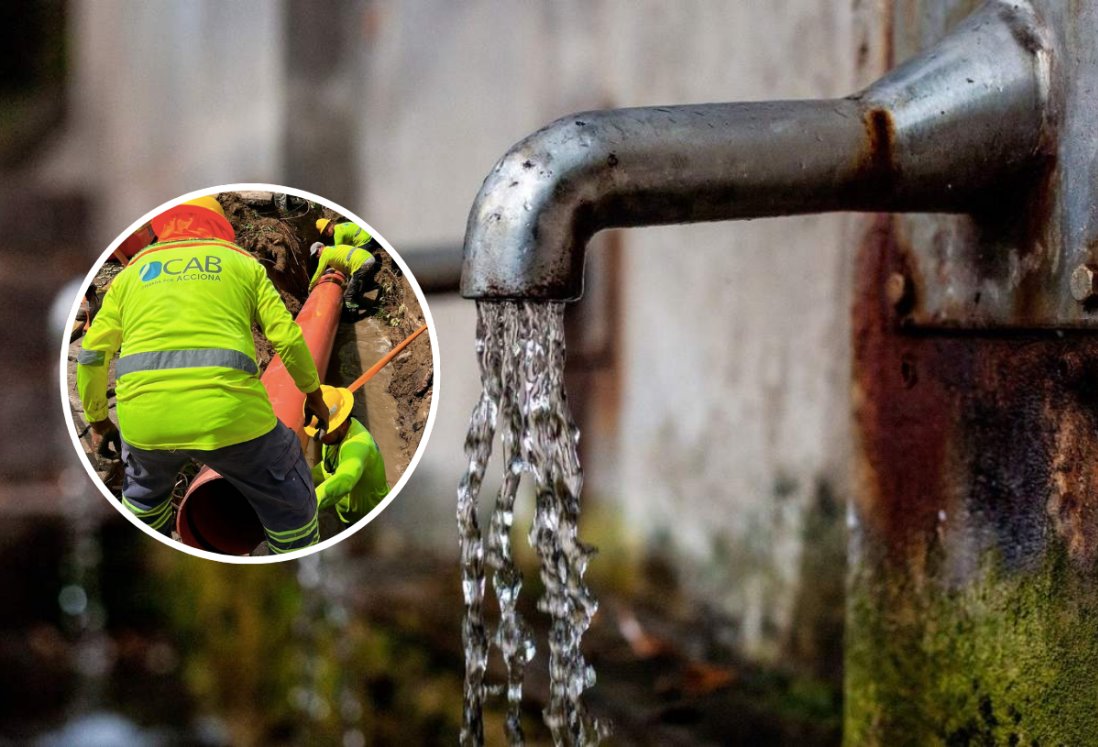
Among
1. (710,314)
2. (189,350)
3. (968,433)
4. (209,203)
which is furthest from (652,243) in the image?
(189,350)

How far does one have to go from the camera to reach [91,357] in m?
1.15

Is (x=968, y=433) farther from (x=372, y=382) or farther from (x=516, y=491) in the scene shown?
(x=372, y=382)

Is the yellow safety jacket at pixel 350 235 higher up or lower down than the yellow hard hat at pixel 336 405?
higher up

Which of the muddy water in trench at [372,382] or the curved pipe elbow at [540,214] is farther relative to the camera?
the muddy water in trench at [372,382]

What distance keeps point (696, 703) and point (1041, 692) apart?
0.69 m

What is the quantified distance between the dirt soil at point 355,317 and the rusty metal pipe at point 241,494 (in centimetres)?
1

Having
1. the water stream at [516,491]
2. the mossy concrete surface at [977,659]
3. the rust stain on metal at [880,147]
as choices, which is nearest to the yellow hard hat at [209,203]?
the water stream at [516,491]

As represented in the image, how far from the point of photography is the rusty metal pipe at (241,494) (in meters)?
1.14

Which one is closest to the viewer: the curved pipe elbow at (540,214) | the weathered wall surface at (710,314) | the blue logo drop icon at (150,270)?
the curved pipe elbow at (540,214)

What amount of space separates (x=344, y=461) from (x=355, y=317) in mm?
144

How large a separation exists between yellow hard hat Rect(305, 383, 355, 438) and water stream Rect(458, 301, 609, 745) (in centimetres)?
14

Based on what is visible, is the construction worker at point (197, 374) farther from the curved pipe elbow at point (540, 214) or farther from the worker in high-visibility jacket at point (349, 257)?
the curved pipe elbow at point (540, 214)

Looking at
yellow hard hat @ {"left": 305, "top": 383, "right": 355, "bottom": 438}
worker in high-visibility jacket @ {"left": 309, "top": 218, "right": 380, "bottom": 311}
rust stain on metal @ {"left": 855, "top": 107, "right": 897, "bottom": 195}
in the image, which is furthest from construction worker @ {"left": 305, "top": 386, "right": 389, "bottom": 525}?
rust stain on metal @ {"left": 855, "top": 107, "right": 897, "bottom": 195}

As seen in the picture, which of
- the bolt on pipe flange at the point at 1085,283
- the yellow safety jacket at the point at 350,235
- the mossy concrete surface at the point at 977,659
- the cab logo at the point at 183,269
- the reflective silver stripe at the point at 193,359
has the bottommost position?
the mossy concrete surface at the point at 977,659
